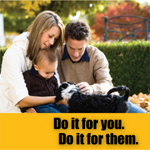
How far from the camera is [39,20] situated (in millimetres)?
2664

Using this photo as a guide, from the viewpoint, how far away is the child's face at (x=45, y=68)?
251cm

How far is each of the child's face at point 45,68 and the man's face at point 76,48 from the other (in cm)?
40

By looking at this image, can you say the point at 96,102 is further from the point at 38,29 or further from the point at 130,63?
the point at 130,63

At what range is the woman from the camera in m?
2.38

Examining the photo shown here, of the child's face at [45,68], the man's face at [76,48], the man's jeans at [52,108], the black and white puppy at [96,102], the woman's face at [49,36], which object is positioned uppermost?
the woman's face at [49,36]

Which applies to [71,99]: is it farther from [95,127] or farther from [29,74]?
[29,74]

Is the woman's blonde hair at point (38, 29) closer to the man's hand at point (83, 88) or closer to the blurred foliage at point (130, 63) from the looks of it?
the man's hand at point (83, 88)

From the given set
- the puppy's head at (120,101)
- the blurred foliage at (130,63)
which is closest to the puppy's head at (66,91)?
the puppy's head at (120,101)

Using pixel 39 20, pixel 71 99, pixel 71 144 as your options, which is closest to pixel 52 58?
pixel 39 20

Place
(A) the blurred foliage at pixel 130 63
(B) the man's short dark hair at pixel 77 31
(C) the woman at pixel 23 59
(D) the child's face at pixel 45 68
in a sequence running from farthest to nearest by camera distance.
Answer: (A) the blurred foliage at pixel 130 63 < (B) the man's short dark hair at pixel 77 31 < (D) the child's face at pixel 45 68 < (C) the woman at pixel 23 59

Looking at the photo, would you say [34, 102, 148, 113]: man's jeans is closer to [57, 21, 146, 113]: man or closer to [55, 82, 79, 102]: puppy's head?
[57, 21, 146, 113]: man

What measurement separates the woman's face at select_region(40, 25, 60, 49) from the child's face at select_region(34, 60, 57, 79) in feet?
0.79

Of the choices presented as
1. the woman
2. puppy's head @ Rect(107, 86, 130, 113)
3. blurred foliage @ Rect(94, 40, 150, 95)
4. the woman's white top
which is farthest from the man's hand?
blurred foliage @ Rect(94, 40, 150, 95)

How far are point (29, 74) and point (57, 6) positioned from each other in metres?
11.1
